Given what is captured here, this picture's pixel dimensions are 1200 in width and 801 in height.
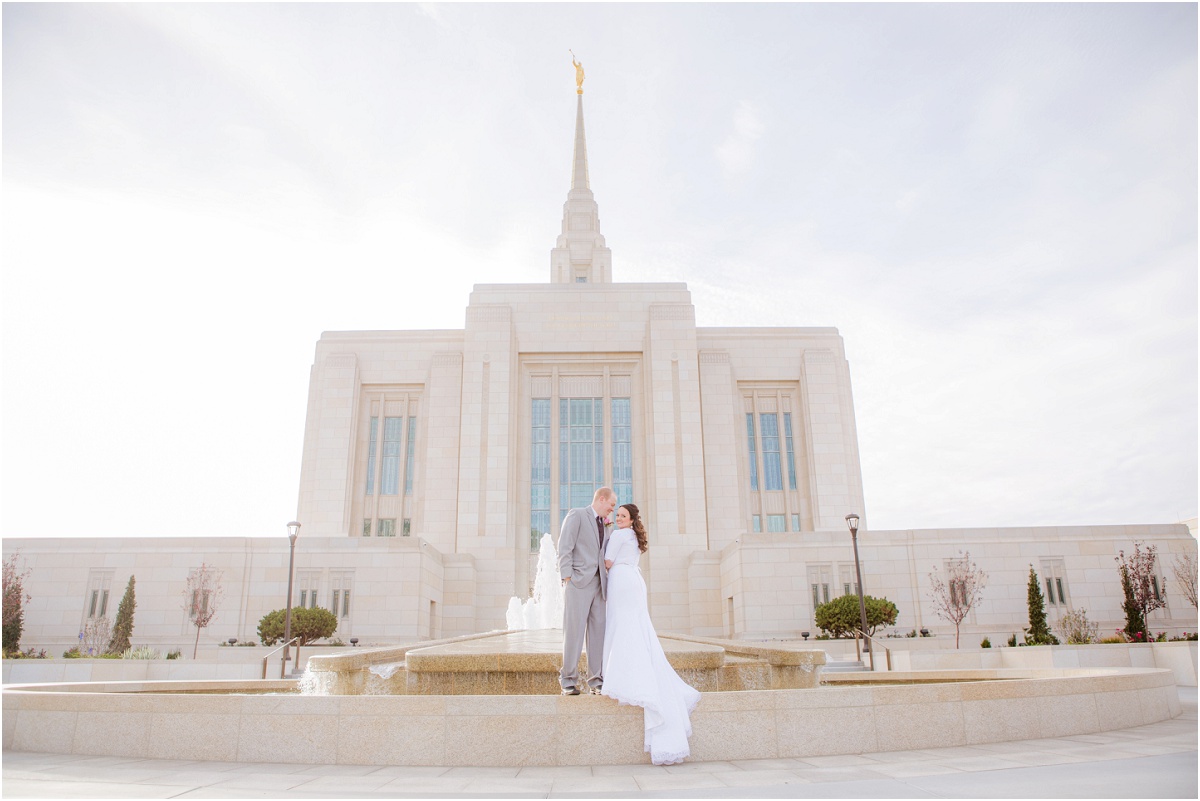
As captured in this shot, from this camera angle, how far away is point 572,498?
1435 inches

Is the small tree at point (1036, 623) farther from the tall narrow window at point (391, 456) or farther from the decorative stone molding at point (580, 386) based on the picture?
the tall narrow window at point (391, 456)

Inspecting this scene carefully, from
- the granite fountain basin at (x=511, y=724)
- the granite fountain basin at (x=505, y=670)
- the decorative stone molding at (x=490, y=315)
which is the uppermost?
the decorative stone molding at (x=490, y=315)

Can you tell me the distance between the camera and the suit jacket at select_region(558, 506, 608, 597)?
714 centimetres

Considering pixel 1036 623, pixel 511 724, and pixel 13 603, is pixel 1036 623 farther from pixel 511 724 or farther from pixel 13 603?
pixel 13 603

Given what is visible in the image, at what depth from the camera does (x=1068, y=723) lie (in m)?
7.76

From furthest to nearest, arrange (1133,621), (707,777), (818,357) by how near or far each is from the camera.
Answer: (818,357), (1133,621), (707,777)

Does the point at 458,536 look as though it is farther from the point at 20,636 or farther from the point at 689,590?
the point at 20,636

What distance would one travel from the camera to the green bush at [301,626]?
2295cm

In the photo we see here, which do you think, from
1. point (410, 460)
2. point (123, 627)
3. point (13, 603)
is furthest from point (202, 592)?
point (410, 460)

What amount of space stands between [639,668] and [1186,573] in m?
26.8

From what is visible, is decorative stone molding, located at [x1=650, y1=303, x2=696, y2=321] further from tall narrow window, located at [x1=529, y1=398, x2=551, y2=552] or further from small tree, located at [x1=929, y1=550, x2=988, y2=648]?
small tree, located at [x1=929, y1=550, x2=988, y2=648]

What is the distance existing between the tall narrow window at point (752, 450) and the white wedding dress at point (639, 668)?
105ft

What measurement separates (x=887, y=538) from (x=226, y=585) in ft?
73.9

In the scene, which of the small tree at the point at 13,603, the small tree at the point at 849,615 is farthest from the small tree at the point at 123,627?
the small tree at the point at 849,615
